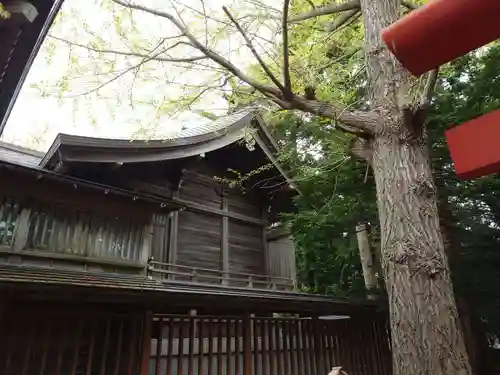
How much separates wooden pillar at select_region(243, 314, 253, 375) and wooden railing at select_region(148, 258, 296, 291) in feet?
5.99

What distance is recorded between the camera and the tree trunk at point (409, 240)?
3.26 metres

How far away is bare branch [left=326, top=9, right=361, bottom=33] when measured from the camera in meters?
6.27

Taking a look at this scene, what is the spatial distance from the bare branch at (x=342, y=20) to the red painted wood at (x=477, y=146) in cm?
431

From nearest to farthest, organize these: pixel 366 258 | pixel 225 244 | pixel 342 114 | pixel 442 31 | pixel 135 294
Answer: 1. pixel 442 31
2. pixel 342 114
3. pixel 135 294
4. pixel 366 258
5. pixel 225 244

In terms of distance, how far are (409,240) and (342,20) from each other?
14.1 feet

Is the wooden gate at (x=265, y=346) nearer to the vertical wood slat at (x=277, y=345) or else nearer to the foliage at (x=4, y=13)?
the vertical wood slat at (x=277, y=345)

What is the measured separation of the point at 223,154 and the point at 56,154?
16.4ft

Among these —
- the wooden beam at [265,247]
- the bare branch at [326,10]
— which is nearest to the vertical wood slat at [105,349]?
the bare branch at [326,10]

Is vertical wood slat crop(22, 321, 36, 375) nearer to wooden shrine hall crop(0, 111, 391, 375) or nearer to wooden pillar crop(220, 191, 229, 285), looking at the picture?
wooden shrine hall crop(0, 111, 391, 375)

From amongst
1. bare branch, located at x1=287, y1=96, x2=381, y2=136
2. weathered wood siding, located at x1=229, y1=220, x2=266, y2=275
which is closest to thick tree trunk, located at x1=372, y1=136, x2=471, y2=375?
bare branch, located at x1=287, y1=96, x2=381, y2=136

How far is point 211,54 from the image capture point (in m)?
4.35

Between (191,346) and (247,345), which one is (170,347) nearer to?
(191,346)

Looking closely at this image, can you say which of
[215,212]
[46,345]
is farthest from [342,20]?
[46,345]

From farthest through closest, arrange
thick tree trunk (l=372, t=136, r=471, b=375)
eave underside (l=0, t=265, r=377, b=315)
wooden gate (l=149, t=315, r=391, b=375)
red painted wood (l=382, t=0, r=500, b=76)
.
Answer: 1. wooden gate (l=149, t=315, r=391, b=375)
2. eave underside (l=0, t=265, r=377, b=315)
3. thick tree trunk (l=372, t=136, r=471, b=375)
4. red painted wood (l=382, t=0, r=500, b=76)
